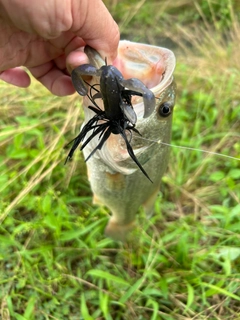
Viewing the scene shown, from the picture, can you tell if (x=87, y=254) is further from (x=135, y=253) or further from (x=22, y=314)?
(x=22, y=314)

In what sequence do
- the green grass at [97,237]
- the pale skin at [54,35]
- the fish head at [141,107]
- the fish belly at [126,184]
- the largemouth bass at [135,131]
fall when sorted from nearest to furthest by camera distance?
1. the pale skin at [54,35]
2. the largemouth bass at [135,131]
3. the fish head at [141,107]
4. the fish belly at [126,184]
5. the green grass at [97,237]

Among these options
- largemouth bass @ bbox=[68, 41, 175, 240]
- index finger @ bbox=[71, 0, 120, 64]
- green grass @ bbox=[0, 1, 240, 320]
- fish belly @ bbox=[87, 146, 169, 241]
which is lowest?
green grass @ bbox=[0, 1, 240, 320]

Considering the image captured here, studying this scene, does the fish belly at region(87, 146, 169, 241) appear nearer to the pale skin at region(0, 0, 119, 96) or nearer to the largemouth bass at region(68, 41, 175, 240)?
the largemouth bass at region(68, 41, 175, 240)

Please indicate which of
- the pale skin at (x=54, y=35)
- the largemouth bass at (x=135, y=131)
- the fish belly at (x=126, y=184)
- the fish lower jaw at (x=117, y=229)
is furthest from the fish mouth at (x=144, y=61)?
the fish lower jaw at (x=117, y=229)

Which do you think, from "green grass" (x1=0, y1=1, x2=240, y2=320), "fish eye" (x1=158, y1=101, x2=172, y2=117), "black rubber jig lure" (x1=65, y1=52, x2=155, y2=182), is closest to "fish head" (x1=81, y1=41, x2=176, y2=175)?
"fish eye" (x1=158, y1=101, x2=172, y2=117)

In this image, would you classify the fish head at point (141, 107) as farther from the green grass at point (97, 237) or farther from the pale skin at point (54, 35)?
the green grass at point (97, 237)

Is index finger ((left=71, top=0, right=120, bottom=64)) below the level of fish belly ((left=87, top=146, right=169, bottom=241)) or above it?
above

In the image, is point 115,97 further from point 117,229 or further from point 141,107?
point 117,229
